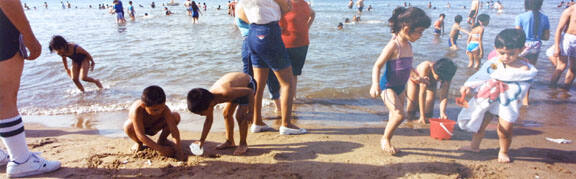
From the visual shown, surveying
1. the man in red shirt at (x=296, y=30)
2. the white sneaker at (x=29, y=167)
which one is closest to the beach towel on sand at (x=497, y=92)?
the man in red shirt at (x=296, y=30)

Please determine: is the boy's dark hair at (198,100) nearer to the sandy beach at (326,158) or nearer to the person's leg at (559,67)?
the sandy beach at (326,158)

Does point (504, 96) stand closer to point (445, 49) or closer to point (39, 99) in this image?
point (39, 99)

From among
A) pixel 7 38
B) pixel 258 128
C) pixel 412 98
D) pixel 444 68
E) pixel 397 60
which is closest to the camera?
pixel 7 38

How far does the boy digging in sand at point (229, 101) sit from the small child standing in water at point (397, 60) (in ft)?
4.13

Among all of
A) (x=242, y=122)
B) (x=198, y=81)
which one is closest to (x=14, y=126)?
(x=242, y=122)

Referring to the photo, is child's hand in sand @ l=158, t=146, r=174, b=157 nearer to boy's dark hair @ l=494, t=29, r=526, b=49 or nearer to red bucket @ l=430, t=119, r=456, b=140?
red bucket @ l=430, t=119, r=456, b=140

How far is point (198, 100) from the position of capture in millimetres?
2730

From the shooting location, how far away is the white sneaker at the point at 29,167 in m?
2.77

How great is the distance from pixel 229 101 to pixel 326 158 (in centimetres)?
109

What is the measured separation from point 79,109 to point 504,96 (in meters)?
5.83

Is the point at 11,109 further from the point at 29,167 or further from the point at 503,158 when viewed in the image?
the point at 503,158

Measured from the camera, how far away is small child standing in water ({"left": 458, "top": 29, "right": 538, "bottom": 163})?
112 inches

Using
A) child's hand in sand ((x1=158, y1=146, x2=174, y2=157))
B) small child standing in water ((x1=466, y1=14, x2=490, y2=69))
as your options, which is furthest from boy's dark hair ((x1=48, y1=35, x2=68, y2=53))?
small child standing in water ((x1=466, y1=14, x2=490, y2=69))

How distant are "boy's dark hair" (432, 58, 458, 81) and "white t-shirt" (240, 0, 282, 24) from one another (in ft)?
7.24
